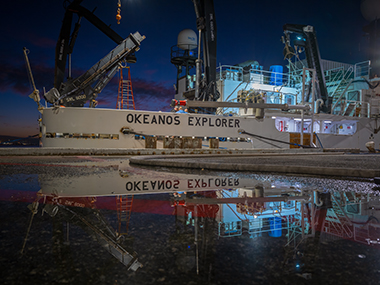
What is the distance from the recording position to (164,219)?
1.60m

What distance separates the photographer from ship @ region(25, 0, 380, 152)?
11086 mm

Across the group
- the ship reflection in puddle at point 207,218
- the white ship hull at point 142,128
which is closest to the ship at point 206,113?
the white ship hull at point 142,128

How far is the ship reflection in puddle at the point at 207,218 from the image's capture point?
1100mm

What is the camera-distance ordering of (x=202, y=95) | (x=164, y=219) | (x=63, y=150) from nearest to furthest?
(x=164, y=219), (x=63, y=150), (x=202, y=95)

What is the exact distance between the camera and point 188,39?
2033 centimetres

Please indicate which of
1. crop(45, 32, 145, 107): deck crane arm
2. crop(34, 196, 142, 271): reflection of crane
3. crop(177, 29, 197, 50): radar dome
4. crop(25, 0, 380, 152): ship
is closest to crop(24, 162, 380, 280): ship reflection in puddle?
crop(34, 196, 142, 271): reflection of crane

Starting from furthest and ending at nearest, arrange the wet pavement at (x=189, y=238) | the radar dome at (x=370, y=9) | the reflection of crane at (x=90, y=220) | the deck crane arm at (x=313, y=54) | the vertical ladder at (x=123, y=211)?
1. the radar dome at (x=370, y=9)
2. the deck crane arm at (x=313, y=54)
3. the vertical ladder at (x=123, y=211)
4. the reflection of crane at (x=90, y=220)
5. the wet pavement at (x=189, y=238)

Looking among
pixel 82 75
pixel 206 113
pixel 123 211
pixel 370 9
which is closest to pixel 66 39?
pixel 82 75

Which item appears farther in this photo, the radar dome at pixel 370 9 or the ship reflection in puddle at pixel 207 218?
the radar dome at pixel 370 9

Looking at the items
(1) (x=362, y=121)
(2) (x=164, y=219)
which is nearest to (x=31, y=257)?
(2) (x=164, y=219)

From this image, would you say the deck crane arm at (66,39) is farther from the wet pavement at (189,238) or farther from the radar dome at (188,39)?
the wet pavement at (189,238)

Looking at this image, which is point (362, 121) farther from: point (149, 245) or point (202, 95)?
point (149, 245)

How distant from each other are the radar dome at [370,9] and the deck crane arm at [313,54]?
11.5m

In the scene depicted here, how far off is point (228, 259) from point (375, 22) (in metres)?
29.6
